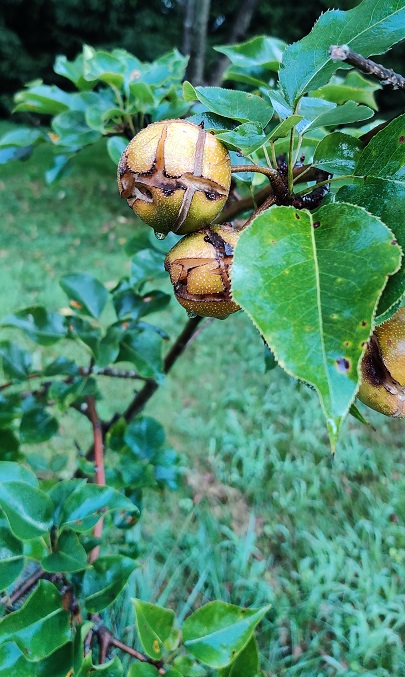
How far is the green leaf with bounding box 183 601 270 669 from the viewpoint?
0.71 metres

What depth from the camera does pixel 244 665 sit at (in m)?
0.73

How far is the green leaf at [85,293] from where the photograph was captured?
1.13 meters

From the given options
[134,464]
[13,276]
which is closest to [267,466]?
[134,464]

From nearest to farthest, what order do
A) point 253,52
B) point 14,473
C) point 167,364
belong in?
point 14,473, point 253,52, point 167,364

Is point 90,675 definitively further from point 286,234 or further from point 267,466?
point 267,466

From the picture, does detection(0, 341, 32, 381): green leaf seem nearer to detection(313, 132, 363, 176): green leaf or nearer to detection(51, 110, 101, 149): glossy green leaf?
detection(51, 110, 101, 149): glossy green leaf

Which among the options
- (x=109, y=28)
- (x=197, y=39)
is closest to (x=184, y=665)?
(x=197, y=39)

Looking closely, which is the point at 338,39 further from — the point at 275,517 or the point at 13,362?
the point at 275,517

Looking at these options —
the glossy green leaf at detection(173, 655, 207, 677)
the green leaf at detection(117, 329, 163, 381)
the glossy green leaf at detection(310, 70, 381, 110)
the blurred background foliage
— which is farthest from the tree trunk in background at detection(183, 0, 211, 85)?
the blurred background foliage

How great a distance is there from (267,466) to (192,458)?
33cm

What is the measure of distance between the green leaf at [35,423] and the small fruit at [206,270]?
0.71 meters

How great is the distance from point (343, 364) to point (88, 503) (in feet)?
1.67

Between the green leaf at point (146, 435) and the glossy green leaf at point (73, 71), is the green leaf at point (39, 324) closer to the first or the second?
the green leaf at point (146, 435)

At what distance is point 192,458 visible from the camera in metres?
2.42
